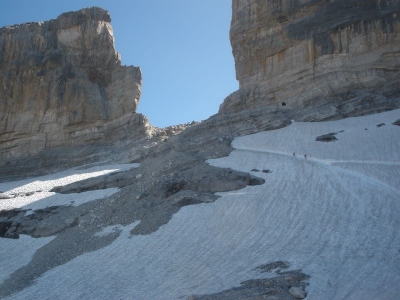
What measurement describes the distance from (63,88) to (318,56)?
28.0 meters

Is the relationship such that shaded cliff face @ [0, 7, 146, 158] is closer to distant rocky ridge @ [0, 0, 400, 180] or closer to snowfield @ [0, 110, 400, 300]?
distant rocky ridge @ [0, 0, 400, 180]

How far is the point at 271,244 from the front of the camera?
13492mm

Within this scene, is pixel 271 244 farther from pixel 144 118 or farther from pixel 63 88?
pixel 63 88

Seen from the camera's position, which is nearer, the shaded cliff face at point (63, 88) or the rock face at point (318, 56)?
the rock face at point (318, 56)

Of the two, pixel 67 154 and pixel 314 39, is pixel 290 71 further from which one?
pixel 67 154

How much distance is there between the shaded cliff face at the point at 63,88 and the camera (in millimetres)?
43844

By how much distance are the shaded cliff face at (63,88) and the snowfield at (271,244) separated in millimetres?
24843

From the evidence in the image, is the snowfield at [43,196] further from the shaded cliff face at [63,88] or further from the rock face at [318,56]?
the rock face at [318,56]

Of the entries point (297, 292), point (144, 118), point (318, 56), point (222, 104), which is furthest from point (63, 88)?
point (297, 292)

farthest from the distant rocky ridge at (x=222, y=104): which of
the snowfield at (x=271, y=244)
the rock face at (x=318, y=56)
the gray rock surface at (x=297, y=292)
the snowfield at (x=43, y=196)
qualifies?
the gray rock surface at (x=297, y=292)

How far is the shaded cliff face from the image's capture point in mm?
43844

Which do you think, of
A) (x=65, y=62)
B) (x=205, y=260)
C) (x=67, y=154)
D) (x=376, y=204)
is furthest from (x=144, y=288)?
(x=65, y=62)

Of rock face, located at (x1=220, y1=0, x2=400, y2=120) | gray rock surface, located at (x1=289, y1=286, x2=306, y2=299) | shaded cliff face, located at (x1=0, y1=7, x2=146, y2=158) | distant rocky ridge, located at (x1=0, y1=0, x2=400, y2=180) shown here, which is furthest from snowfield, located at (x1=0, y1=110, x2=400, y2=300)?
shaded cliff face, located at (x1=0, y1=7, x2=146, y2=158)

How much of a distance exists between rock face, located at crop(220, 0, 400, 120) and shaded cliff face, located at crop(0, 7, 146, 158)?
13.1 meters
